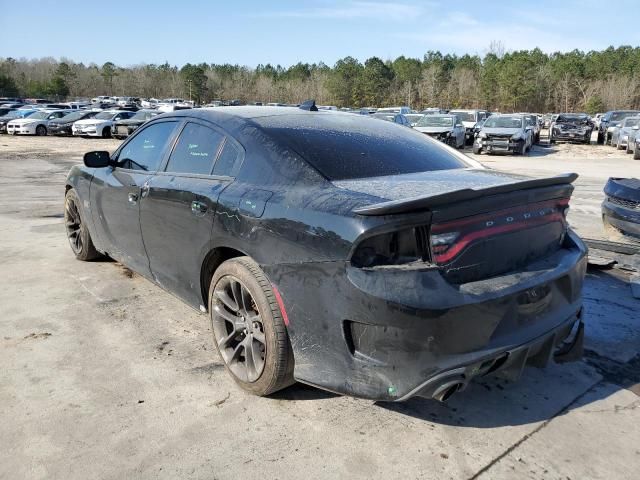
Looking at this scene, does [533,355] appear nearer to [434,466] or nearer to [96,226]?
[434,466]

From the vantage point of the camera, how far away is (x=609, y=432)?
272 cm

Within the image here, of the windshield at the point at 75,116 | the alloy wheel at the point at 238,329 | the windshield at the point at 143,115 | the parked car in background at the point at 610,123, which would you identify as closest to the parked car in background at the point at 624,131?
the parked car in background at the point at 610,123

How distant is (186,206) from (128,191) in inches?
39.4

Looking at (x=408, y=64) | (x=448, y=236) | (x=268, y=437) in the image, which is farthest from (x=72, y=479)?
(x=408, y=64)

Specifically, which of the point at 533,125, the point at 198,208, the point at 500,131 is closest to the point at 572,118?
the point at 533,125

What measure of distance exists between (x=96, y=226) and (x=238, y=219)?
2535 mm

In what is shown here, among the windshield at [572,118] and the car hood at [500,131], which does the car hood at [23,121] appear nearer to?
the car hood at [500,131]

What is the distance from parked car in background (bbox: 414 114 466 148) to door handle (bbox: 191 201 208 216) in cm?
1820

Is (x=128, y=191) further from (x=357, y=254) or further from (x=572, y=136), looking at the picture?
(x=572, y=136)

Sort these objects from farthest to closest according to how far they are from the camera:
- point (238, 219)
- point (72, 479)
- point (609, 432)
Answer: point (238, 219) → point (609, 432) → point (72, 479)

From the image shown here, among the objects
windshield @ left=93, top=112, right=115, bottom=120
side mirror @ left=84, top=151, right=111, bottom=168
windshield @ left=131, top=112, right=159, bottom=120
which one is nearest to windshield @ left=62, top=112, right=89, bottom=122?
windshield @ left=93, top=112, right=115, bottom=120

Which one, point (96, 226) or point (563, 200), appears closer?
point (563, 200)

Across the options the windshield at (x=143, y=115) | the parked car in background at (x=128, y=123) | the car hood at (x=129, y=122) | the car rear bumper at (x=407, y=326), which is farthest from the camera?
the windshield at (x=143, y=115)

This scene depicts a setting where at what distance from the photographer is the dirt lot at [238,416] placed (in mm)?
2445
